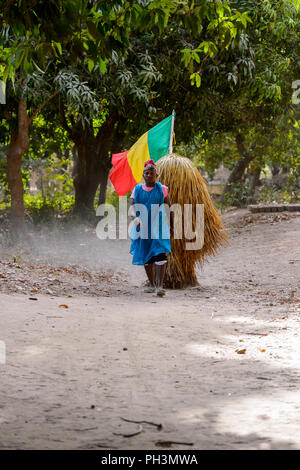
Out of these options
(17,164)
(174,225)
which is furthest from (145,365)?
(17,164)

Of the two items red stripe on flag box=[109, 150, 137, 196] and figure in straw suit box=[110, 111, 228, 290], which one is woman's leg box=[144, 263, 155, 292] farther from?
red stripe on flag box=[109, 150, 137, 196]

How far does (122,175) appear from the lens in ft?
34.4

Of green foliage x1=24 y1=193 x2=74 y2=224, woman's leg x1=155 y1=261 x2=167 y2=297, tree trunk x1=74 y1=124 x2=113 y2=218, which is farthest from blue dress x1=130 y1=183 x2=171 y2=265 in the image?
tree trunk x1=74 y1=124 x2=113 y2=218

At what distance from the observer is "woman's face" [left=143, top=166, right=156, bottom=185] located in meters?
7.61

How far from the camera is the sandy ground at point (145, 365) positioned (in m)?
3.01

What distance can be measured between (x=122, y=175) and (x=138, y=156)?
0.85 metres

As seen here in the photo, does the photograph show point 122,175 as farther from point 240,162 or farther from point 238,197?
point 240,162

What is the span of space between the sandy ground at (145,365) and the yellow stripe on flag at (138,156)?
1987 millimetres

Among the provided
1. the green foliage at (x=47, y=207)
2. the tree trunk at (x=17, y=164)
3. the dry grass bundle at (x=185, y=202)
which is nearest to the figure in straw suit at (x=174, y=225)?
the dry grass bundle at (x=185, y=202)

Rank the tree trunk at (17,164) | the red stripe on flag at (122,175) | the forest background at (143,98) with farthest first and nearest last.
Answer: the tree trunk at (17,164) < the forest background at (143,98) < the red stripe on flag at (122,175)

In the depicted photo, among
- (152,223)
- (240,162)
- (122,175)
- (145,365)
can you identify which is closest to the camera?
(145,365)

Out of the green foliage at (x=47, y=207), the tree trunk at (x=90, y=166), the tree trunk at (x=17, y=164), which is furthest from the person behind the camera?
the tree trunk at (x=90, y=166)

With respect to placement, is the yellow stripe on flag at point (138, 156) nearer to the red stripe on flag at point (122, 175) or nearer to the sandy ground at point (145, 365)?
the red stripe on flag at point (122, 175)

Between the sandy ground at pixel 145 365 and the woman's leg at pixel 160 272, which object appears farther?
the woman's leg at pixel 160 272
